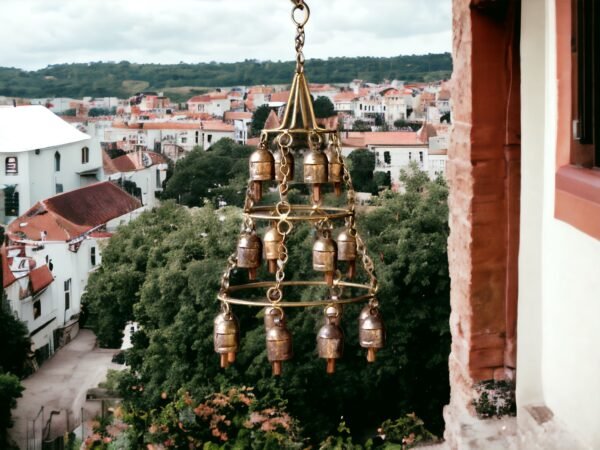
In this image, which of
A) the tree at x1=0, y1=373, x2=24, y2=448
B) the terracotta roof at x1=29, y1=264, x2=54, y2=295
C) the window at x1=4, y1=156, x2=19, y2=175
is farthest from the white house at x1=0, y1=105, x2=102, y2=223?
the tree at x1=0, y1=373, x2=24, y2=448

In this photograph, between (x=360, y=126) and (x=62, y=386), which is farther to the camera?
(x=360, y=126)

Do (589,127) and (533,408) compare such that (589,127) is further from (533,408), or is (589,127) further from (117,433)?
(117,433)

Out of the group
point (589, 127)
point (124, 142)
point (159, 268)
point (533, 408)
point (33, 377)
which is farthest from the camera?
point (124, 142)

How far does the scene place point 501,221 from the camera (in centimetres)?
308

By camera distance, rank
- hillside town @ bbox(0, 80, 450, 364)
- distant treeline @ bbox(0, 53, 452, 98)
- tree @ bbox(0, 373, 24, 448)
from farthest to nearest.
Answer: distant treeline @ bbox(0, 53, 452, 98)
hillside town @ bbox(0, 80, 450, 364)
tree @ bbox(0, 373, 24, 448)

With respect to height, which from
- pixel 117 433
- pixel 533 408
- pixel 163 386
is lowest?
pixel 163 386

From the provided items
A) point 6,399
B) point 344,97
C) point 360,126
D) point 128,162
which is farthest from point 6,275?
point 344,97

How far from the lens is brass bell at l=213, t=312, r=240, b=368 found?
316cm

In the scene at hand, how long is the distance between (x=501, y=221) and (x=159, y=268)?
12.0 metres

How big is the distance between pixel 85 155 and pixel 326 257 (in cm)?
2922

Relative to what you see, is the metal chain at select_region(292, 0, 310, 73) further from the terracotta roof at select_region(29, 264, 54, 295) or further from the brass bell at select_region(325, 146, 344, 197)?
the terracotta roof at select_region(29, 264, 54, 295)

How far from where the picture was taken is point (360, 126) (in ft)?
137

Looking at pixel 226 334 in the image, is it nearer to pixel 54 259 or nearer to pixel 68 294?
pixel 68 294

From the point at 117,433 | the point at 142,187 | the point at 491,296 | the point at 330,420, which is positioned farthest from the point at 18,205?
the point at 491,296
